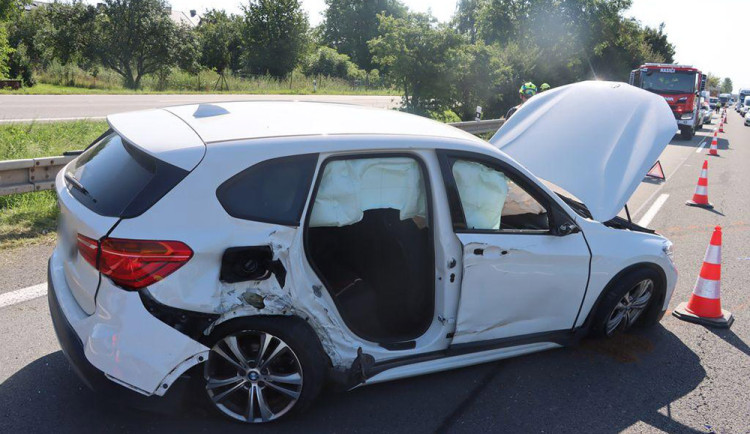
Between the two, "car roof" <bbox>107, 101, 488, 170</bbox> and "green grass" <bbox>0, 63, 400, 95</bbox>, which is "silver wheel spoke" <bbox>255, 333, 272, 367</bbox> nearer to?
"car roof" <bbox>107, 101, 488, 170</bbox>

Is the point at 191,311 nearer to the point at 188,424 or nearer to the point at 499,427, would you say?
the point at 188,424

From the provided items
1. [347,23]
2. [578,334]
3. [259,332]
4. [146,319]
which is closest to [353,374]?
[259,332]

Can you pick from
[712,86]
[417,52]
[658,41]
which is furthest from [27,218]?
[712,86]

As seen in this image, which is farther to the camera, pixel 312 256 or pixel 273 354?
pixel 312 256

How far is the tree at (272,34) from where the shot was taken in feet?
140

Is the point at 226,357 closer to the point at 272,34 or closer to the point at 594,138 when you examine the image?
the point at 594,138

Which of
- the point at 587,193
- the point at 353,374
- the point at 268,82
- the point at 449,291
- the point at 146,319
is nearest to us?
the point at 146,319

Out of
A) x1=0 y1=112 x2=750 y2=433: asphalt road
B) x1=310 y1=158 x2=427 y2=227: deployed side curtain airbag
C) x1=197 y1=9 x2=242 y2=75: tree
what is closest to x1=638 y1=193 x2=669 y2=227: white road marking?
x1=0 y1=112 x2=750 y2=433: asphalt road

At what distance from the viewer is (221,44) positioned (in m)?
47.2

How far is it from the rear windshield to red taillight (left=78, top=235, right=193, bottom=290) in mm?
153

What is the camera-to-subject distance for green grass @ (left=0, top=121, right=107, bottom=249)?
20.6 feet

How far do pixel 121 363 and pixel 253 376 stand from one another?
0.65m

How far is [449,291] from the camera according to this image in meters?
3.62

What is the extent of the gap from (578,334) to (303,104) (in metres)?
2.48
